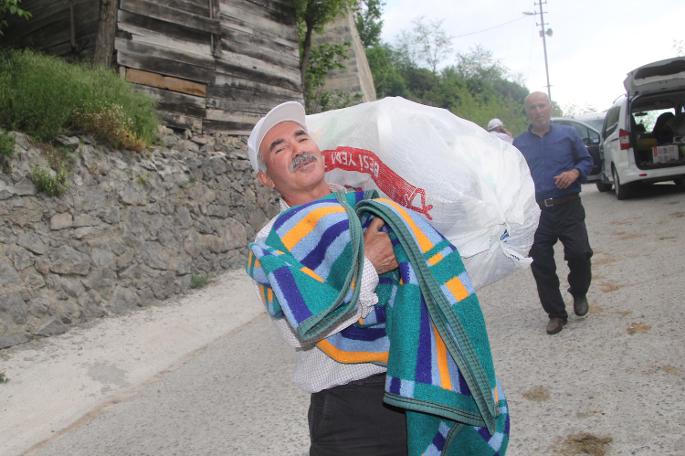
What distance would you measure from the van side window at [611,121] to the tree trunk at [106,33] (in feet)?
32.0

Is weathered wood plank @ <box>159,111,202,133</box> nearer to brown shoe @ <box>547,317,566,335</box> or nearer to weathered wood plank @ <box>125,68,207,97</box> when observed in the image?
weathered wood plank @ <box>125,68,207,97</box>

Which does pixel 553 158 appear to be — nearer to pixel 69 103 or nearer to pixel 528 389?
pixel 528 389

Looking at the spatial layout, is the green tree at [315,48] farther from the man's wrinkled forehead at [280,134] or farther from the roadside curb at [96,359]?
the man's wrinkled forehead at [280,134]

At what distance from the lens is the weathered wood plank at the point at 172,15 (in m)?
11.2

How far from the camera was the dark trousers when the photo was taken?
1925mm

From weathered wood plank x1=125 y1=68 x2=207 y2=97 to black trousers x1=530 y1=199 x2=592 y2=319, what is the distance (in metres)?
7.86

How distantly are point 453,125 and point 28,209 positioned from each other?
6410mm

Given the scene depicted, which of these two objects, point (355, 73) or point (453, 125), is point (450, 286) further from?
point (355, 73)

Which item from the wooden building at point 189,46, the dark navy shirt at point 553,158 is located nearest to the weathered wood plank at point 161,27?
the wooden building at point 189,46

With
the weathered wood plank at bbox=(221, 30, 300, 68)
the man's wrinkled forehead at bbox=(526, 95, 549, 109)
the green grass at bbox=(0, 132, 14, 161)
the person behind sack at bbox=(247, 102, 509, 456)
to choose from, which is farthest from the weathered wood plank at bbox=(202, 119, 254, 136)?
the person behind sack at bbox=(247, 102, 509, 456)

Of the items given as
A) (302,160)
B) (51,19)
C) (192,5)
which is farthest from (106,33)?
(302,160)

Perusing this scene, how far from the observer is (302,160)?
2.07 meters

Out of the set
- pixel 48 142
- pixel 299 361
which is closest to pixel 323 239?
pixel 299 361

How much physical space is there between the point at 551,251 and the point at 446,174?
416 centimetres
